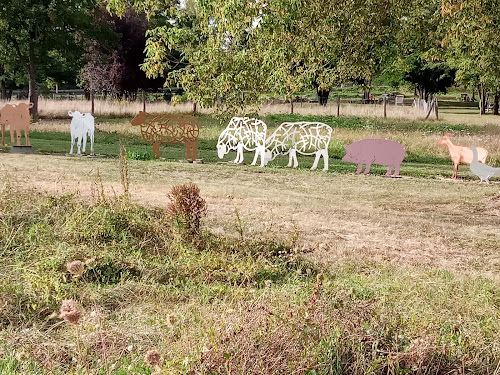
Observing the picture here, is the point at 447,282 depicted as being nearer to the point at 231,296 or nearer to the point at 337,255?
the point at 337,255

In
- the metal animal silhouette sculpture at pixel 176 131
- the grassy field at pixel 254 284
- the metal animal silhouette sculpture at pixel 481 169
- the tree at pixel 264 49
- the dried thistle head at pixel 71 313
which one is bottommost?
the grassy field at pixel 254 284

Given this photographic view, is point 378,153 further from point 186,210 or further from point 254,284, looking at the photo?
point 254,284

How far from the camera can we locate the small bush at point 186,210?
6.65m

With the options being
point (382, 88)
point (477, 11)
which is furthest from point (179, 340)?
point (382, 88)

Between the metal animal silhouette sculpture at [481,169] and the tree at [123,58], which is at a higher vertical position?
the tree at [123,58]

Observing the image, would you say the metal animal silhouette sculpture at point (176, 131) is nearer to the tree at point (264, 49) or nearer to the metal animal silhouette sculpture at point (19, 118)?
the metal animal silhouette sculpture at point (19, 118)

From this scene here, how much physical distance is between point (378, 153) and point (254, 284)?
30.9 ft

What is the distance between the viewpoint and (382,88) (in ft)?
237

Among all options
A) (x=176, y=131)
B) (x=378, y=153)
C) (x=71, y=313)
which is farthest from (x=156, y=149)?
(x=71, y=313)

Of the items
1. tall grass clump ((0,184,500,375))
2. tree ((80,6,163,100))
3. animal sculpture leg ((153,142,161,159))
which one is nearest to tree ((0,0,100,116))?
tree ((80,6,163,100))

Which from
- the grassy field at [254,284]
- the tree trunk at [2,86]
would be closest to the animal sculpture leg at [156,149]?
the grassy field at [254,284]

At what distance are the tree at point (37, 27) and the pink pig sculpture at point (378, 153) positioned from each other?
2068 centimetres

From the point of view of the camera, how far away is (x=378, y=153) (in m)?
14.2

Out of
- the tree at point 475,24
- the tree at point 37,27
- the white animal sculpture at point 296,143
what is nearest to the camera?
the tree at point 475,24
